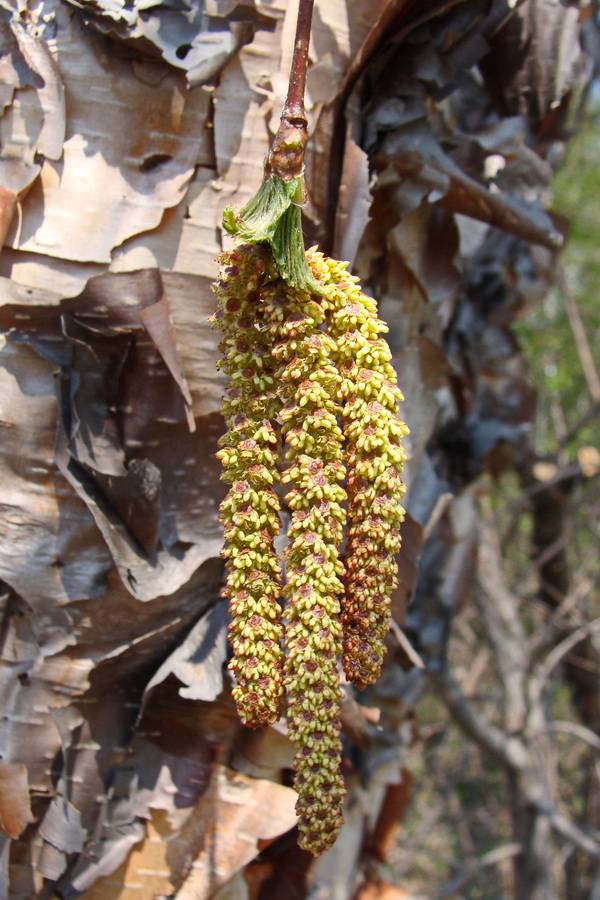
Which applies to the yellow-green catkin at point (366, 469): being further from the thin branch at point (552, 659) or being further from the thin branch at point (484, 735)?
the thin branch at point (552, 659)

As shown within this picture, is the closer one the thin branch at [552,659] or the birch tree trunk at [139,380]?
the birch tree trunk at [139,380]

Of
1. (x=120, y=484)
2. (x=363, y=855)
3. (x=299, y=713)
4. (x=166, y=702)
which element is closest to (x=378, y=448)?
(x=299, y=713)

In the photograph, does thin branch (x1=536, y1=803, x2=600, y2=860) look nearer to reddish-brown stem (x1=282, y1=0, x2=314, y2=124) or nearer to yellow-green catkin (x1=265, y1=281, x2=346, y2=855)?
yellow-green catkin (x1=265, y1=281, x2=346, y2=855)

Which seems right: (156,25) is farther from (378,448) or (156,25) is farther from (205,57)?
(378,448)

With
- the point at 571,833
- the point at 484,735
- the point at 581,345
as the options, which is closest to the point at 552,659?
the point at 484,735

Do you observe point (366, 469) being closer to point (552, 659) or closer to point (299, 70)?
point (299, 70)

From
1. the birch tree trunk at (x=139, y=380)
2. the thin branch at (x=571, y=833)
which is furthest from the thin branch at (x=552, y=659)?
the birch tree trunk at (x=139, y=380)

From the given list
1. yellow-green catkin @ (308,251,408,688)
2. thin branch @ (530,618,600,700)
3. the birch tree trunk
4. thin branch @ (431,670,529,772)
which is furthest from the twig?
yellow-green catkin @ (308,251,408,688)
